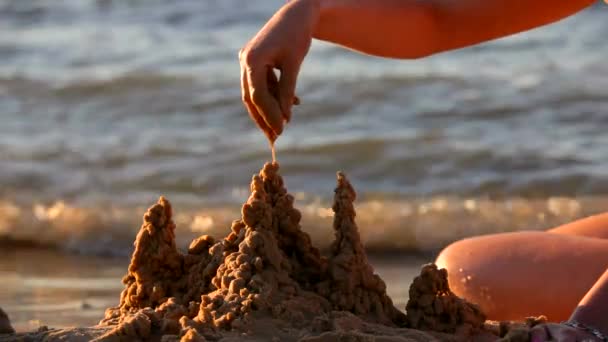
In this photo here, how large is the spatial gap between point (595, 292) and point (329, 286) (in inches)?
19.2

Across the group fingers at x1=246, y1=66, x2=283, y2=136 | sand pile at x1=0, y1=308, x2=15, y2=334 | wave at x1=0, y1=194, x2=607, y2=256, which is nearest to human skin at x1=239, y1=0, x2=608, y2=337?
fingers at x1=246, y1=66, x2=283, y2=136

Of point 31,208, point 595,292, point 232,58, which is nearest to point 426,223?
point 31,208

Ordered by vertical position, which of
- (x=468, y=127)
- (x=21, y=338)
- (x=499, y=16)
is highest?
(x=468, y=127)

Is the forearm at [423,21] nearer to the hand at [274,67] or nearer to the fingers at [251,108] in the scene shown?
the hand at [274,67]

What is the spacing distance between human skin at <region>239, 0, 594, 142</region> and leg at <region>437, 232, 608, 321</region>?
745 mm

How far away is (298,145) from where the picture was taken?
281 inches

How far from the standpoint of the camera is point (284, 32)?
2.17 metres

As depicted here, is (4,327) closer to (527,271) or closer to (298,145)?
(527,271)

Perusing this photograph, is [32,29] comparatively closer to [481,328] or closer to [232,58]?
[232,58]

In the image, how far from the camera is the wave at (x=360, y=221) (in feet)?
18.5

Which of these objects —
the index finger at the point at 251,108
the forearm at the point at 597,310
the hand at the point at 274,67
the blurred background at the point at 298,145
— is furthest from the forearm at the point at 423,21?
the blurred background at the point at 298,145

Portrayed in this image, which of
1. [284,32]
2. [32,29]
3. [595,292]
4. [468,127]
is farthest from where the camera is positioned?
[32,29]

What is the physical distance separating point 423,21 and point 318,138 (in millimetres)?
4725

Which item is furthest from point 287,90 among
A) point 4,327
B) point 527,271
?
point 527,271
